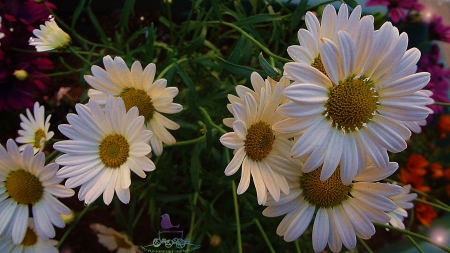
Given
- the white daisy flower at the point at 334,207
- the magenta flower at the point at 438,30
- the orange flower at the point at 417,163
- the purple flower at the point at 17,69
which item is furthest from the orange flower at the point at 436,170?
the purple flower at the point at 17,69

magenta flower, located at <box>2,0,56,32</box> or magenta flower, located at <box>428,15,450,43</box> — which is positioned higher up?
magenta flower, located at <box>428,15,450,43</box>

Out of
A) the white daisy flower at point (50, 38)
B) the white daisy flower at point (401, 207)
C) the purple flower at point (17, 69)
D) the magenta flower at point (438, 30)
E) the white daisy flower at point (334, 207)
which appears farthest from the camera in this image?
the magenta flower at point (438, 30)

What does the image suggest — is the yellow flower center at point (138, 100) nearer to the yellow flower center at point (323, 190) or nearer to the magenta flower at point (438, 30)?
the yellow flower center at point (323, 190)

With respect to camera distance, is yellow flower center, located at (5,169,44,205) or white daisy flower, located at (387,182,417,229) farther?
white daisy flower, located at (387,182,417,229)

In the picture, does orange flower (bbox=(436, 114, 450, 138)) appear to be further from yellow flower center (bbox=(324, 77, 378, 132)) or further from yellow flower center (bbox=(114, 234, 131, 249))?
yellow flower center (bbox=(114, 234, 131, 249))

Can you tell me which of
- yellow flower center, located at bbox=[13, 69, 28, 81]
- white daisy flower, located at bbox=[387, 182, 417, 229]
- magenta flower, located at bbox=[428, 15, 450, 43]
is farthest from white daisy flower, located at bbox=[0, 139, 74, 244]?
magenta flower, located at bbox=[428, 15, 450, 43]

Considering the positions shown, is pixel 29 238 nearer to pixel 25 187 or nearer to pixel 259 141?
pixel 25 187

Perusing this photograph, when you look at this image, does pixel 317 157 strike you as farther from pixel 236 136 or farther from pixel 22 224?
pixel 22 224

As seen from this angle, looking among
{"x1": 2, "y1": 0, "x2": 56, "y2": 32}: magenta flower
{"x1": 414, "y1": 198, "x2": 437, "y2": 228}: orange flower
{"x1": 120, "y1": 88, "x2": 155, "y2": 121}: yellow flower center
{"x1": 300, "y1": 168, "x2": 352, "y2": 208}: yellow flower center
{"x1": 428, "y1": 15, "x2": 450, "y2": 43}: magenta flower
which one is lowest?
{"x1": 414, "y1": 198, "x2": 437, "y2": 228}: orange flower

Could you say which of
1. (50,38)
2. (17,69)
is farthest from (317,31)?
(17,69)
